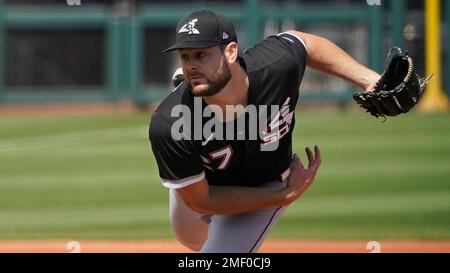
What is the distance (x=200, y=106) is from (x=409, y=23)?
42.7 feet

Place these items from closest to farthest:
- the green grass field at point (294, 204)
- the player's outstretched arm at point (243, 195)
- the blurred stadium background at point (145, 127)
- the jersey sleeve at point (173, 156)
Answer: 1. the jersey sleeve at point (173, 156)
2. the player's outstretched arm at point (243, 195)
3. the green grass field at point (294, 204)
4. the blurred stadium background at point (145, 127)

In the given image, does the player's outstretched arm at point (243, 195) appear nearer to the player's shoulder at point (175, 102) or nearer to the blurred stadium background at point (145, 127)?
the player's shoulder at point (175, 102)

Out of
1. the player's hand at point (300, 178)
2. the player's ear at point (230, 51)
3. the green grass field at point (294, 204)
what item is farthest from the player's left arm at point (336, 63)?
the green grass field at point (294, 204)

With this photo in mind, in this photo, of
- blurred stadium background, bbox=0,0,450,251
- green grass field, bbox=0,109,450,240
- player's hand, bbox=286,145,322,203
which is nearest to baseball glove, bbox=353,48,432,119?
player's hand, bbox=286,145,322,203

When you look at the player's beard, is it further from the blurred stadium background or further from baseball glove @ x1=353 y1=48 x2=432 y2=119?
the blurred stadium background

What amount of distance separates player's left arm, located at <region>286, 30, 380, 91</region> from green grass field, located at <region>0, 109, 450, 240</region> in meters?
3.02

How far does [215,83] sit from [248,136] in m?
0.45

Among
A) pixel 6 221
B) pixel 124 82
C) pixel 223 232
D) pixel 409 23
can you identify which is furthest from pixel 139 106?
pixel 223 232

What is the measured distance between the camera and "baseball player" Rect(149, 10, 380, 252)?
14.4 feet

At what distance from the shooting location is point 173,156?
455 centimetres

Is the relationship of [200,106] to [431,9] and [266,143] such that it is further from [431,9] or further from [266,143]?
[431,9]

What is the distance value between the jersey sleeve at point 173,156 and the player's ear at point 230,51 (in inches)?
15.9

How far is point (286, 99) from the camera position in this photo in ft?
15.8

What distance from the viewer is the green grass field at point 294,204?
812 centimetres
